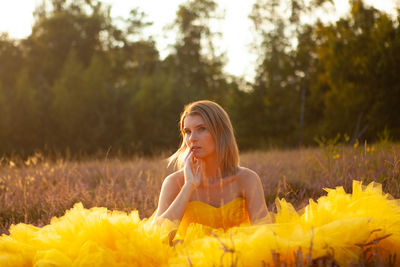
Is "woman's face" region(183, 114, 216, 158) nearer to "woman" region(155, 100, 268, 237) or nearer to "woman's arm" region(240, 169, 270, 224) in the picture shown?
"woman" region(155, 100, 268, 237)

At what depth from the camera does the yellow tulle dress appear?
196cm

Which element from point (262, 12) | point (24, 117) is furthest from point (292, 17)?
point (24, 117)

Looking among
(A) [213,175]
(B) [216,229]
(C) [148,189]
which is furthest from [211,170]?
(C) [148,189]

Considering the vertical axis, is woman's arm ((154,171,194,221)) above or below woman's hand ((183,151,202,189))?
below

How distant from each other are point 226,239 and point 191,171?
2.63ft

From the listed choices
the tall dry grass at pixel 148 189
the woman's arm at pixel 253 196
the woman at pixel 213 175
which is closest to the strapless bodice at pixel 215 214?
the woman at pixel 213 175

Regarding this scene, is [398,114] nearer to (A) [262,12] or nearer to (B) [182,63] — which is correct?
(A) [262,12]

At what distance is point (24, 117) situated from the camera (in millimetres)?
17172

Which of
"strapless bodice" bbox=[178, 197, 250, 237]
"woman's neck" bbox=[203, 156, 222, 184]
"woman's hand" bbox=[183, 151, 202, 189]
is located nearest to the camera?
"woman's hand" bbox=[183, 151, 202, 189]

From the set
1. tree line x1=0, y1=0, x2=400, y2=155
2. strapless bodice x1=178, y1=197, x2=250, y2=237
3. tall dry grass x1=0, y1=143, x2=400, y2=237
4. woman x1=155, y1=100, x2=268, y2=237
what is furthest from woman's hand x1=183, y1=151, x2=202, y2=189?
tree line x1=0, y1=0, x2=400, y2=155

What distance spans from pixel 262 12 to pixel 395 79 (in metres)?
12.7

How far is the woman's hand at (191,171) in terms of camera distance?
269 cm

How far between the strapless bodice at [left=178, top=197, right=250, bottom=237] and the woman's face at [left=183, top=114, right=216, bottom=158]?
401 mm

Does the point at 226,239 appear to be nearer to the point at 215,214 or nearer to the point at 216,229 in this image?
the point at 216,229
